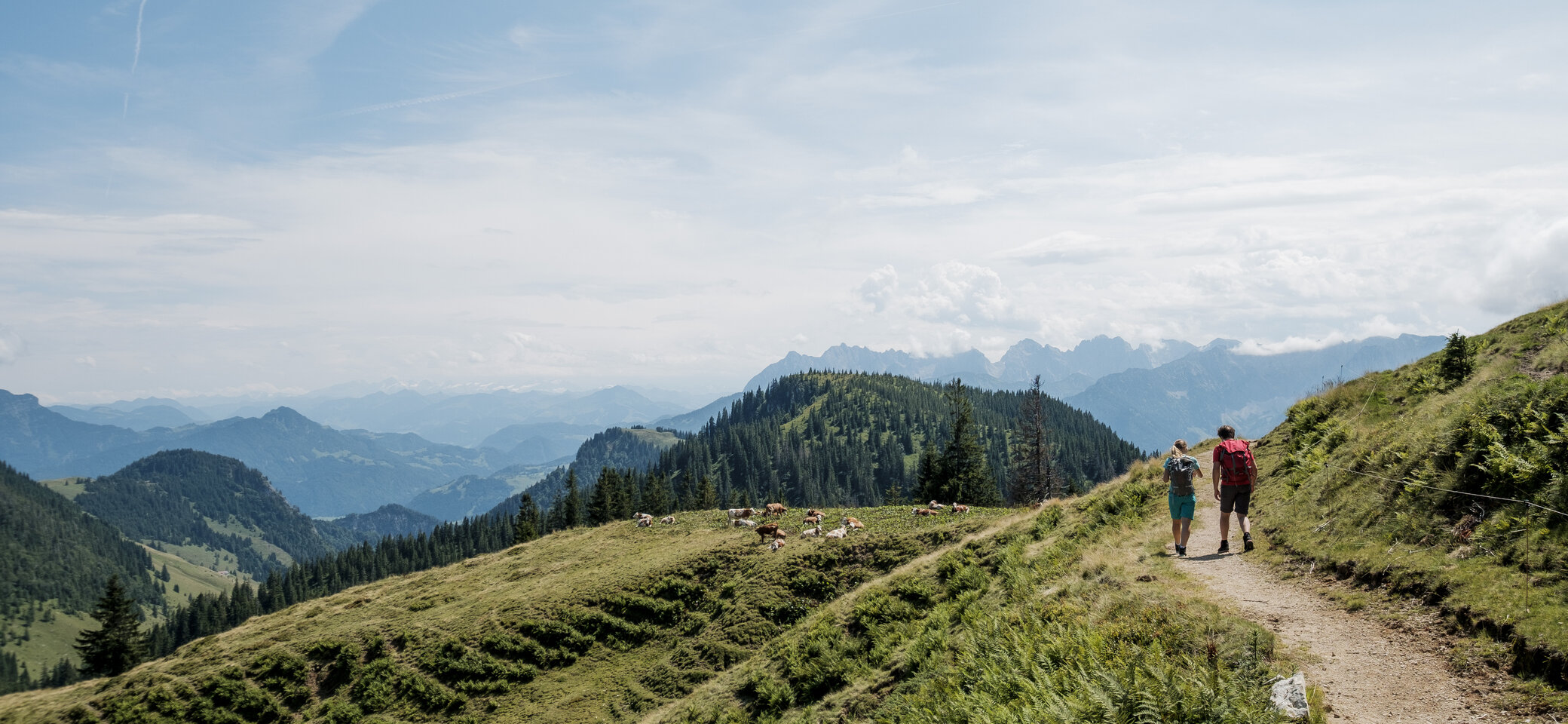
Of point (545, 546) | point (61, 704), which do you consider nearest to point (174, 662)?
point (61, 704)

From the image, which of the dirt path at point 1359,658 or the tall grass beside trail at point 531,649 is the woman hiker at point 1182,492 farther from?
the tall grass beside trail at point 531,649

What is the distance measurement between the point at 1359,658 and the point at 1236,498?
24.1ft

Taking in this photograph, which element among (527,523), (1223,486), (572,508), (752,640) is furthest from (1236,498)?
(572,508)

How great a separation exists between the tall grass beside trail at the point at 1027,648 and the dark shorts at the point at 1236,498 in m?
3.04

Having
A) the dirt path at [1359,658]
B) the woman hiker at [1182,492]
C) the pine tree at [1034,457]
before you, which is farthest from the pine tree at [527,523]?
the dirt path at [1359,658]

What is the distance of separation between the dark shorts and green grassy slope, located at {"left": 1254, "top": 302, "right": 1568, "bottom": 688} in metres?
0.99

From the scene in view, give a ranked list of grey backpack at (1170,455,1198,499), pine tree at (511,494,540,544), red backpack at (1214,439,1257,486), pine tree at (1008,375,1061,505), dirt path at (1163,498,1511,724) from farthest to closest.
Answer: pine tree at (511,494,540,544)
pine tree at (1008,375,1061,505)
grey backpack at (1170,455,1198,499)
red backpack at (1214,439,1257,486)
dirt path at (1163,498,1511,724)

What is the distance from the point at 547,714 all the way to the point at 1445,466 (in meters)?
28.8

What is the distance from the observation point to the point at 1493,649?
858 cm

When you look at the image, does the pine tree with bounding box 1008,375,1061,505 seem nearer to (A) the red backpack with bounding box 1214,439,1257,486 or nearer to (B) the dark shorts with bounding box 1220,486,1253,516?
(B) the dark shorts with bounding box 1220,486,1253,516

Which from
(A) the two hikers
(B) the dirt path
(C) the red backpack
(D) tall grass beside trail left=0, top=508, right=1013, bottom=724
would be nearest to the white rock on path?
(B) the dirt path

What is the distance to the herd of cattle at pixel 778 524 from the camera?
119ft

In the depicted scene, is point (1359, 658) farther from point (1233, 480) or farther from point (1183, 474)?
point (1183, 474)

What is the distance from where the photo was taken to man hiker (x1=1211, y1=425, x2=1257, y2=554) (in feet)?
51.6
